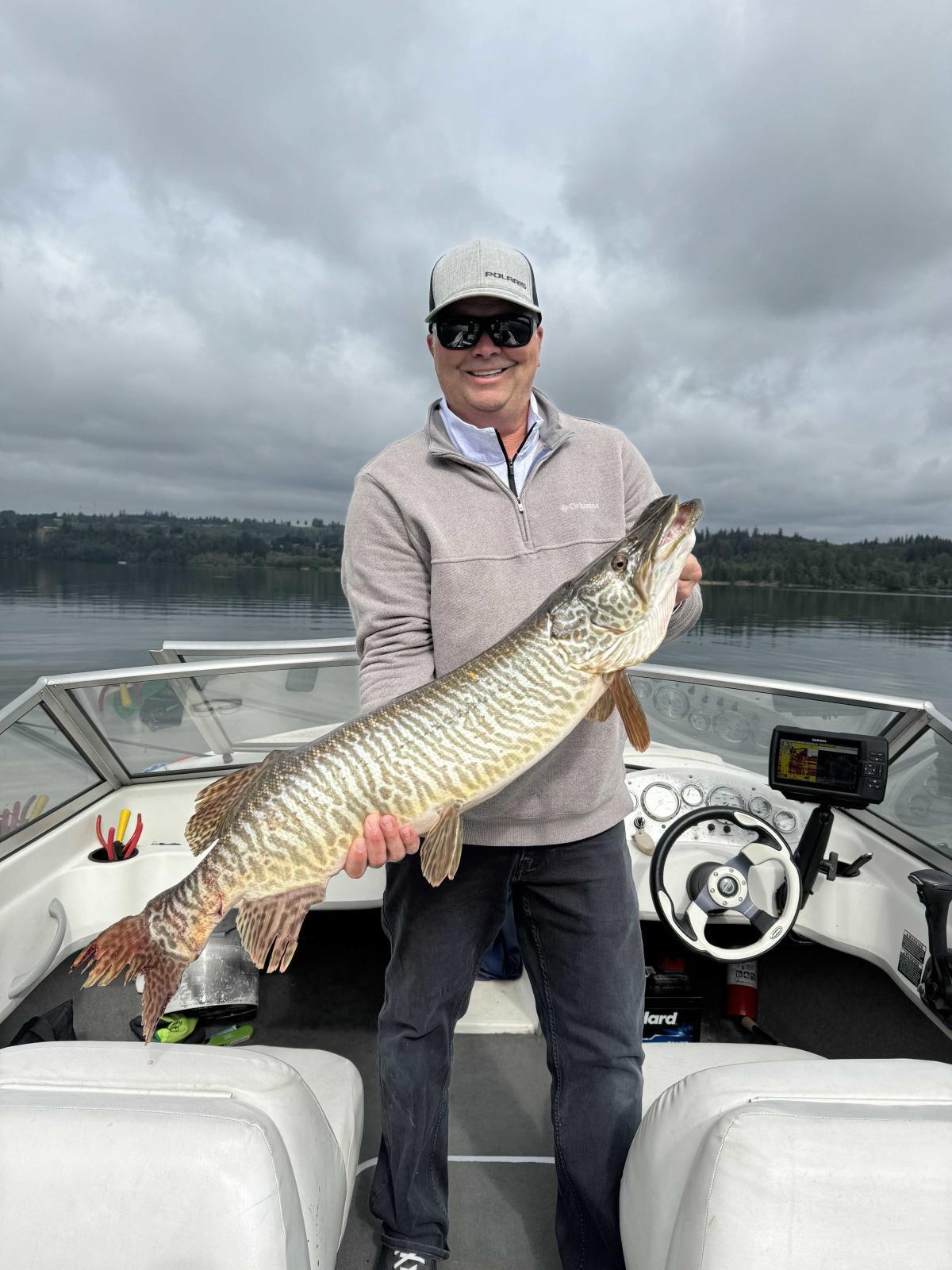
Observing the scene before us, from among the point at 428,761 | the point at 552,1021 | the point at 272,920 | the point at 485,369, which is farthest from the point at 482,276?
the point at 552,1021

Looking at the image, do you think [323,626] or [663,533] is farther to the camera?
[323,626]

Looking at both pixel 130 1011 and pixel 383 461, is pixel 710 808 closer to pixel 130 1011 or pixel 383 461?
pixel 383 461

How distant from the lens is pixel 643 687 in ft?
14.9

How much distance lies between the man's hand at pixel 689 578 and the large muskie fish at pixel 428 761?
0.08 meters

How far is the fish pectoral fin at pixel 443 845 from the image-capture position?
1.91m

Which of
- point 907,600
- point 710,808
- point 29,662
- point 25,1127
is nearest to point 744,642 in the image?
point 29,662

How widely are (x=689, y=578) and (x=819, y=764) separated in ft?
5.66

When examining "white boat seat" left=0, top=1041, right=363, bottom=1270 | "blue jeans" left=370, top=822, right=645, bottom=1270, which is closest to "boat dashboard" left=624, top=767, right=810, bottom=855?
"blue jeans" left=370, top=822, right=645, bottom=1270

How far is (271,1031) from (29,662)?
974 inches

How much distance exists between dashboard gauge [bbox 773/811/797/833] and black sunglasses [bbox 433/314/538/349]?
2.80m

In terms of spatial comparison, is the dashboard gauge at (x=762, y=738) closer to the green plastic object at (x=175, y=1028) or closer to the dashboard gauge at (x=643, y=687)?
the dashboard gauge at (x=643, y=687)

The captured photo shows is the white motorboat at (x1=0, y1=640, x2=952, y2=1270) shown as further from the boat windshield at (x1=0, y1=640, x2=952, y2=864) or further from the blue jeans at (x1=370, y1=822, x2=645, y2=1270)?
the blue jeans at (x1=370, y1=822, x2=645, y2=1270)

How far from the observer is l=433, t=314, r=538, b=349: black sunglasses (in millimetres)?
2176

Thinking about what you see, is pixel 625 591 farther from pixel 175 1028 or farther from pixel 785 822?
pixel 175 1028
